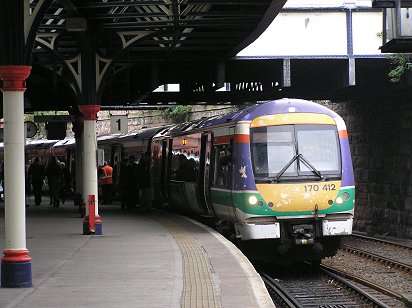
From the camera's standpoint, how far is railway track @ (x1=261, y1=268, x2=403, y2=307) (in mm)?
13578

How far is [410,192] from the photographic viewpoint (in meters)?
24.6

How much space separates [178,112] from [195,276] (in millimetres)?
35810

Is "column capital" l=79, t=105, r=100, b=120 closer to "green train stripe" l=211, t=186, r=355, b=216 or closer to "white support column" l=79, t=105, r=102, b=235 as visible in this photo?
"white support column" l=79, t=105, r=102, b=235

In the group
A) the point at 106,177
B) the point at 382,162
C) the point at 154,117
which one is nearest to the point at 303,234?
the point at 382,162

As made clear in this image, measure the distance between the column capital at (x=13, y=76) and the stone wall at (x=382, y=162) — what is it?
51.3 feet

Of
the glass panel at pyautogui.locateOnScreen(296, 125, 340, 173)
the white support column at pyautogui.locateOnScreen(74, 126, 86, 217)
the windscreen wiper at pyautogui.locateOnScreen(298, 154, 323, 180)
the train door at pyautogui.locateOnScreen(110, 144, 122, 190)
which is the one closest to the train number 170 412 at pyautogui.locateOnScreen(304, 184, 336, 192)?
the windscreen wiper at pyautogui.locateOnScreen(298, 154, 323, 180)

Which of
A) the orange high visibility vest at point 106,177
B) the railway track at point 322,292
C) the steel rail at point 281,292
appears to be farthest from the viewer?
the orange high visibility vest at point 106,177

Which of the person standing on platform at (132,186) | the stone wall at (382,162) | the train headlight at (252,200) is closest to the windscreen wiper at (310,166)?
the train headlight at (252,200)

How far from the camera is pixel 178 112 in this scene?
156ft

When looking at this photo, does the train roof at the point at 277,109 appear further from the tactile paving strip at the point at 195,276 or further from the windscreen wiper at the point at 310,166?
the tactile paving strip at the point at 195,276

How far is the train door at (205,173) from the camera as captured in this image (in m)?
19.1

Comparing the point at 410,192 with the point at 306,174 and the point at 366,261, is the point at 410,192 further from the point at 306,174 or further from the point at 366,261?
the point at 306,174

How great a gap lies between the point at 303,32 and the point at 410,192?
5188 mm

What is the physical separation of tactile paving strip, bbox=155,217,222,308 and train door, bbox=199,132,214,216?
127 cm
